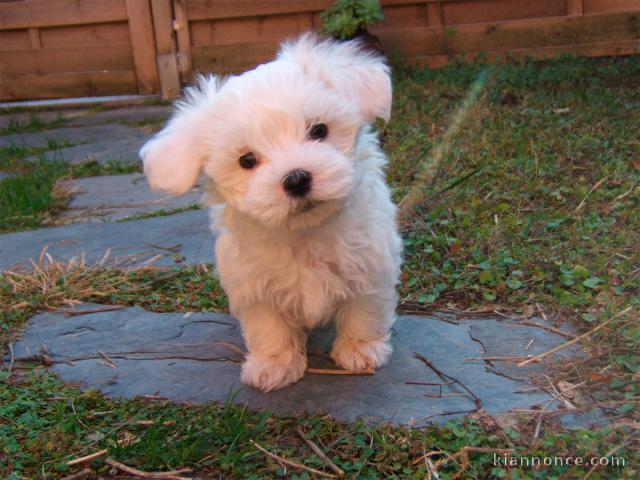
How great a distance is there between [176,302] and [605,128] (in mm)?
3175

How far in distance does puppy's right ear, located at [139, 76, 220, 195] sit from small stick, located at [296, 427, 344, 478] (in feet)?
2.95

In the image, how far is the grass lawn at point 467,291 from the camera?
2143 mm

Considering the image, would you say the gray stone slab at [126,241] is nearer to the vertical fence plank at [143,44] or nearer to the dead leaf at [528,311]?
the dead leaf at [528,311]

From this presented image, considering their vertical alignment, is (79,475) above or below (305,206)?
below

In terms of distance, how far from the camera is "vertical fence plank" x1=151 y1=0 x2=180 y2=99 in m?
8.84

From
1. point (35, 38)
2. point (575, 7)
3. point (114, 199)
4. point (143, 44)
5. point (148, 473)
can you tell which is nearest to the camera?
point (148, 473)

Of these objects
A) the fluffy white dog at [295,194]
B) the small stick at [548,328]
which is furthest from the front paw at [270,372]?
the small stick at [548,328]

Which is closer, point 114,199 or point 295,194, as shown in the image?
point 295,194

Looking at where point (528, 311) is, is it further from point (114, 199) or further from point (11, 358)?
point (114, 199)

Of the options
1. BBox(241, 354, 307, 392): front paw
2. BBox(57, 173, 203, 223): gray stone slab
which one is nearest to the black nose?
BBox(241, 354, 307, 392): front paw

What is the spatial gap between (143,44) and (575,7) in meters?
5.03

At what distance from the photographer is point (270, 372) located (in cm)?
262

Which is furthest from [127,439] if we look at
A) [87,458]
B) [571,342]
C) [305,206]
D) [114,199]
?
[114,199]

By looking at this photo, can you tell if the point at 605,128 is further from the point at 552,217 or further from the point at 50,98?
the point at 50,98
